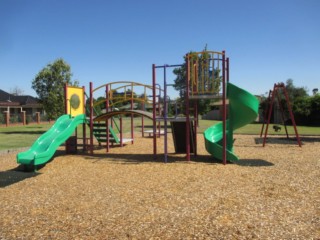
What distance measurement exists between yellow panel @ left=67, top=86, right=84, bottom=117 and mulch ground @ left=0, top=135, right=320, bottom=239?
3099 millimetres

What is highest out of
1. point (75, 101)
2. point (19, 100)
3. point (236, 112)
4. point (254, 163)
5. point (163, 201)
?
point (19, 100)

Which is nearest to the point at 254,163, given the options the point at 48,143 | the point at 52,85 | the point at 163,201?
the point at 163,201

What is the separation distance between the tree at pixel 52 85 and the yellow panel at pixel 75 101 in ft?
35.3

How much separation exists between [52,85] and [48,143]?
587 inches

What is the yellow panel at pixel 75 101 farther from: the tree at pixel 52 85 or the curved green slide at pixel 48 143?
the tree at pixel 52 85

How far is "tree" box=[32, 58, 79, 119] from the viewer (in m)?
21.8

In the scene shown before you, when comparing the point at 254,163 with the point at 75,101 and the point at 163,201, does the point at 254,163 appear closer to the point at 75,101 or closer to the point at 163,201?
the point at 163,201

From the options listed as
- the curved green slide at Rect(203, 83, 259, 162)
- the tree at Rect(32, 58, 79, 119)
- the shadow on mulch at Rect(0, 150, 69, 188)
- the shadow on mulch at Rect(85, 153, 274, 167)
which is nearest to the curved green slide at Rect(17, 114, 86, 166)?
the shadow on mulch at Rect(0, 150, 69, 188)

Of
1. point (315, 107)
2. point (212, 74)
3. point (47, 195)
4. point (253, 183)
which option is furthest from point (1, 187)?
point (315, 107)

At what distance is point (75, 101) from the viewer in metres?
11.4

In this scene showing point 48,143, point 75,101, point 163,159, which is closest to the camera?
point 48,143

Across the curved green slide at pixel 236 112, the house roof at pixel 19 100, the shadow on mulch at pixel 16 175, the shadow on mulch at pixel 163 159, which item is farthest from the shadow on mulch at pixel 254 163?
the house roof at pixel 19 100

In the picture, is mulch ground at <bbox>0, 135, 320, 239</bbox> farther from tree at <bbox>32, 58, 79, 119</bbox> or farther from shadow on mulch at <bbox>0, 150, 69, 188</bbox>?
tree at <bbox>32, 58, 79, 119</bbox>

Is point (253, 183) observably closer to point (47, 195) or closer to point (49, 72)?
point (47, 195)
